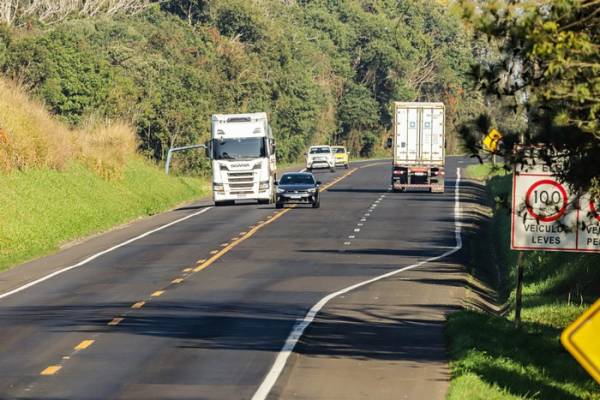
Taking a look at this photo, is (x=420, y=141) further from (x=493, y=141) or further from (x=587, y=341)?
(x=587, y=341)

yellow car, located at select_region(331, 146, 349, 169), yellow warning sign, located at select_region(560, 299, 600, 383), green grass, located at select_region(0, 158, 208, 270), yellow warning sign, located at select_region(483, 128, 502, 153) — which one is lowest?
yellow car, located at select_region(331, 146, 349, 169)

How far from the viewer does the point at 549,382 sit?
17750 mm

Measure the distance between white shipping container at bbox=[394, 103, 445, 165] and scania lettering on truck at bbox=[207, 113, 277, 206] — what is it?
10409 mm

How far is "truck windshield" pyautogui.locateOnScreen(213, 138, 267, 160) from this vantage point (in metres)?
54.3

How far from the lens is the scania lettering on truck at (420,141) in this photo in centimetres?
6397

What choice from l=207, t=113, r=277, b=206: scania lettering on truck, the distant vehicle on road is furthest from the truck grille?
the distant vehicle on road

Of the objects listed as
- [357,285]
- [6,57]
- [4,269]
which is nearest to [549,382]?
[357,285]

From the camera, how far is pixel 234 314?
25453mm

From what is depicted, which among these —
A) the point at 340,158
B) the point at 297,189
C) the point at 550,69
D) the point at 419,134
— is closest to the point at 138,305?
the point at 550,69

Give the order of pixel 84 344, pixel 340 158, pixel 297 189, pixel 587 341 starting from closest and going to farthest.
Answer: pixel 587 341 → pixel 84 344 → pixel 297 189 → pixel 340 158

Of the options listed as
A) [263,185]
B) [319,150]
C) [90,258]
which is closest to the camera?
[90,258]

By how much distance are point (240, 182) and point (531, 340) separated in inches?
1375

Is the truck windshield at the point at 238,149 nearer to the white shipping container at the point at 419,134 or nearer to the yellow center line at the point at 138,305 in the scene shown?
the white shipping container at the point at 419,134

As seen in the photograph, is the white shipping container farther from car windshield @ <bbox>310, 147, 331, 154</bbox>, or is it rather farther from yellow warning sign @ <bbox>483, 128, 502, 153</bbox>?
yellow warning sign @ <bbox>483, 128, 502, 153</bbox>
